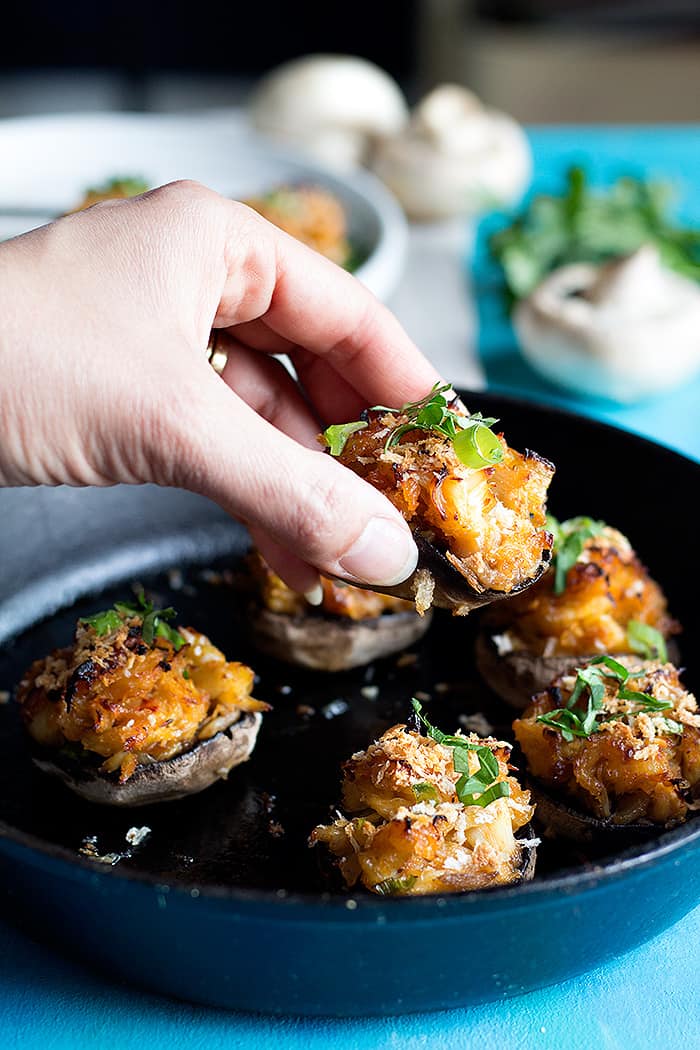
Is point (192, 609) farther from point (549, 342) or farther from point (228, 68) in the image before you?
point (228, 68)

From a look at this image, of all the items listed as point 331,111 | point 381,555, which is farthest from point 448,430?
point 331,111

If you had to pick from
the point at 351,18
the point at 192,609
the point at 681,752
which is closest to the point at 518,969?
the point at 681,752

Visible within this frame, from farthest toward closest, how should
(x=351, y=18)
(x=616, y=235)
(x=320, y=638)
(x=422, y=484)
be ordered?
(x=351, y=18), (x=616, y=235), (x=320, y=638), (x=422, y=484)

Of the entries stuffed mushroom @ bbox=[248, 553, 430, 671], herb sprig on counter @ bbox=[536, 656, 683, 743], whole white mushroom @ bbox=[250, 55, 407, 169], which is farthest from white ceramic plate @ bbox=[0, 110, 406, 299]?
herb sprig on counter @ bbox=[536, 656, 683, 743]

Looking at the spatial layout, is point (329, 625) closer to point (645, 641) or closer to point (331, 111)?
point (645, 641)

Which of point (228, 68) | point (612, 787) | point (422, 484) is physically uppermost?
point (422, 484)

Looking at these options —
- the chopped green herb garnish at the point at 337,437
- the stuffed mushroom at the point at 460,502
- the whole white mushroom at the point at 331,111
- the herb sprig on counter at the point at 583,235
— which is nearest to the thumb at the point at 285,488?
the stuffed mushroom at the point at 460,502
